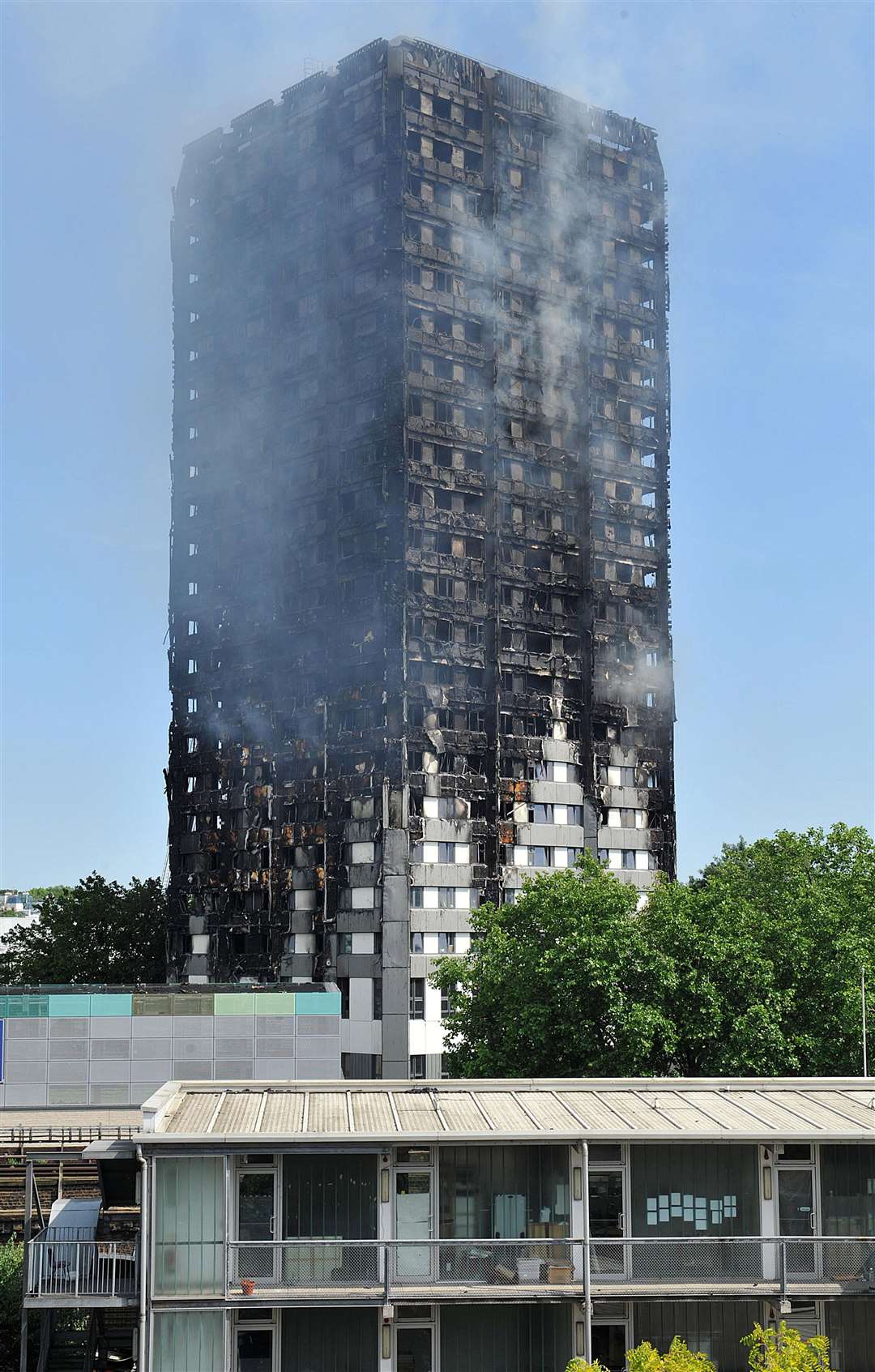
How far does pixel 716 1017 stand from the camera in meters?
65.4

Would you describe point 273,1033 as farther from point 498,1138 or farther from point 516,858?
point 498,1138

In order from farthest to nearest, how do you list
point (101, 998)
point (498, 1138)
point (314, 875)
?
point (314, 875), point (101, 998), point (498, 1138)

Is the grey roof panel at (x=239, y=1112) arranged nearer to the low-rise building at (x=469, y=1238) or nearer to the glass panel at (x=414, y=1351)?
the low-rise building at (x=469, y=1238)

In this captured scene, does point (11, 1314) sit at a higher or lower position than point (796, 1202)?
lower

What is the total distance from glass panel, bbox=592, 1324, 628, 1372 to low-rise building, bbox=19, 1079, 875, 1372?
0.05m

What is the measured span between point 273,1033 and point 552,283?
229ft

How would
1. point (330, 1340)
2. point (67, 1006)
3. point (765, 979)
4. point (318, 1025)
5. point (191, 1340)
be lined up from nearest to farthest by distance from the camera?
1. point (191, 1340)
2. point (330, 1340)
3. point (765, 979)
4. point (67, 1006)
5. point (318, 1025)

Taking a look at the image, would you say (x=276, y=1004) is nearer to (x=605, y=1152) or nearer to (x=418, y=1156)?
(x=418, y=1156)

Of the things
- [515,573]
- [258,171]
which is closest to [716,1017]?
[515,573]

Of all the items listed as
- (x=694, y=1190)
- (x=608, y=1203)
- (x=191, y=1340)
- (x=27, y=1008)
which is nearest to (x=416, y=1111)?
(x=608, y=1203)

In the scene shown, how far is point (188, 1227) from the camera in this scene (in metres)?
36.2

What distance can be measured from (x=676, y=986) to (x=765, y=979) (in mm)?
3633

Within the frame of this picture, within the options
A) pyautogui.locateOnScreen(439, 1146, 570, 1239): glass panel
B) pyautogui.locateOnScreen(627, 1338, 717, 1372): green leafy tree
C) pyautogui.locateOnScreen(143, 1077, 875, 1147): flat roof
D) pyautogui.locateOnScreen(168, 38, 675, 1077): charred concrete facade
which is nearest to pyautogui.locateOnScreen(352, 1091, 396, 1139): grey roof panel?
pyautogui.locateOnScreen(143, 1077, 875, 1147): flat roof

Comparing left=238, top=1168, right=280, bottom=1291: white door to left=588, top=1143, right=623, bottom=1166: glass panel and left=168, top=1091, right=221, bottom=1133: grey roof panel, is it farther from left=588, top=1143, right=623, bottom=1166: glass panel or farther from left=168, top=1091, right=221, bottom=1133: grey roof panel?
left=588, top=1143, right=623, bottom=1166: glass panel
